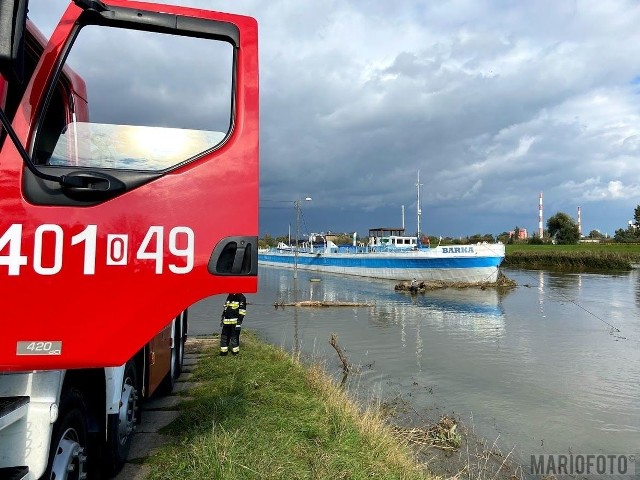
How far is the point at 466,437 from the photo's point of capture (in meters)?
6.70

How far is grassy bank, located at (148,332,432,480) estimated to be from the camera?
3.79 metres

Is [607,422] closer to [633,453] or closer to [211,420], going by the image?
[633,453]

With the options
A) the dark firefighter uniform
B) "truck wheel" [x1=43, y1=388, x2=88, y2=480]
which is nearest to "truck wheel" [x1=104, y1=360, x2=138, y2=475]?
"truck wheel" [x1=43, y1=388, x2=88, y2=480]

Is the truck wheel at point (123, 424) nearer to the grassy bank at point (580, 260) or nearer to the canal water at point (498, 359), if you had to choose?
the canal water at point (498, 359)

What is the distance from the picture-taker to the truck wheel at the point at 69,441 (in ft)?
8.25

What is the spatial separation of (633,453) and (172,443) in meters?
Answer: 6.36

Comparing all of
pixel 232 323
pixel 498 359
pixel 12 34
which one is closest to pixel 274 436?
pixel 12 34

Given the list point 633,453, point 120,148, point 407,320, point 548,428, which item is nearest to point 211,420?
point 120,148

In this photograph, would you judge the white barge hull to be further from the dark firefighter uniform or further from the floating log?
the dark firefighter uniform

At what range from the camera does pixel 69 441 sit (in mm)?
2715

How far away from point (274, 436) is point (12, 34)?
4.06 m

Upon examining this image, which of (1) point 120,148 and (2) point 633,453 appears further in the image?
(2) point 633,453

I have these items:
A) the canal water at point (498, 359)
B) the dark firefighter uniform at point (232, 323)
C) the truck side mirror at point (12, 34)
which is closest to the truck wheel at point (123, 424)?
the truck side mirror at point (12, 34)

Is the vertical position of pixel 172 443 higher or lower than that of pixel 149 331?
lower
